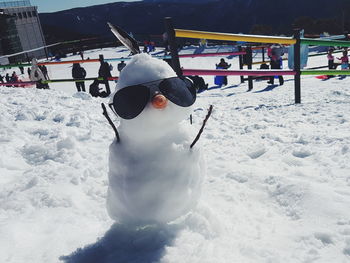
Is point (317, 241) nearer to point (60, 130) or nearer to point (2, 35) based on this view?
point (60, 130)

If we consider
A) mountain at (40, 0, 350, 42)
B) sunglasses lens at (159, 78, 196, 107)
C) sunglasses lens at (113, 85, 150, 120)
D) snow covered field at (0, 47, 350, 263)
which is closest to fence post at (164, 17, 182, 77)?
snow covered field at (0, 47, 350, 263)

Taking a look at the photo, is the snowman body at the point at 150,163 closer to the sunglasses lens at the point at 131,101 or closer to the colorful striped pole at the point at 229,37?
the sunglasses lens at the point at 131,101

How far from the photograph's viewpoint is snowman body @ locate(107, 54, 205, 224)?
1532mm

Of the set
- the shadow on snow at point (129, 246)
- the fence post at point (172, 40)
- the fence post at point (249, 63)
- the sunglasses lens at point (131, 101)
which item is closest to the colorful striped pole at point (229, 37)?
the fence post at point (172, 40)

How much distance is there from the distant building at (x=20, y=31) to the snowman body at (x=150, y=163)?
1235 inches

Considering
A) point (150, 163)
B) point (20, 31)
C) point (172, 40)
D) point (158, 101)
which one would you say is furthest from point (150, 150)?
point (20, 31)

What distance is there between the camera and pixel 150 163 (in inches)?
60.7

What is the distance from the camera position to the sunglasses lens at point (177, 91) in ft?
5.05

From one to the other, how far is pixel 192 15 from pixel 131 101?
51.1 metres

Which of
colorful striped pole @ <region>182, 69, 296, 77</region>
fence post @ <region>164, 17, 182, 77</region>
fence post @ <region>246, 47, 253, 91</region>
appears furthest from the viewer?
fence post @ <region>246, 47, 253, 91</region>

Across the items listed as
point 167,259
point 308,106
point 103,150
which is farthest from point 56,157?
point 308,106

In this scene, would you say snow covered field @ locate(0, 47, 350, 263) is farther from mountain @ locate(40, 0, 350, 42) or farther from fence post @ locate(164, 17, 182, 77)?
mountain @ locate(40, 0, 350, 42)

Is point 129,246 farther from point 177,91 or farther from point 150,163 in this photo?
point 177,91

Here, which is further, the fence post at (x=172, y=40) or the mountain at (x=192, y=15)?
the mountain at (x=192, y=15)
